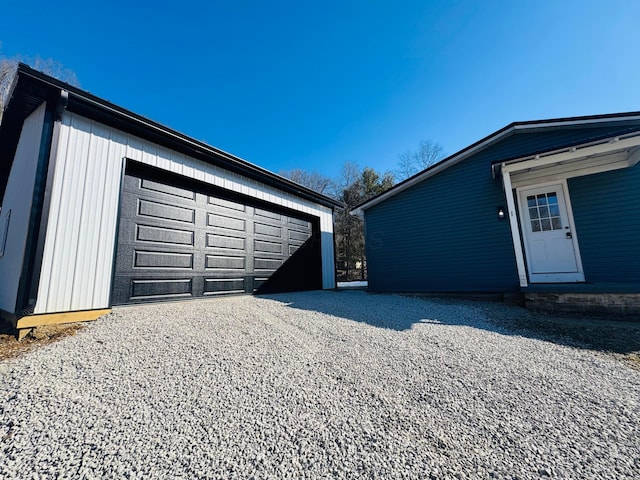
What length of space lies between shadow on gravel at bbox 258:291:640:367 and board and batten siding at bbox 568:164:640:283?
157 cm

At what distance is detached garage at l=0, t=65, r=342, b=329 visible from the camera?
118 inches

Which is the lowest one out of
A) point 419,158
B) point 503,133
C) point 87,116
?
point 87,116

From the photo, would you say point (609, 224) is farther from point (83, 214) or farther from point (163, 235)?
point (83, 214)

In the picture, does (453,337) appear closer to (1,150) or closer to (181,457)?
(181,457)

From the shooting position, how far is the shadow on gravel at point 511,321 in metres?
2.77

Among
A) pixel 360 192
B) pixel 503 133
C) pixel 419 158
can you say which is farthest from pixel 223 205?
pixel 419 158

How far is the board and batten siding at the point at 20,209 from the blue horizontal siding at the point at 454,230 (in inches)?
266

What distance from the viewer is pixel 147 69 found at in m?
6.34

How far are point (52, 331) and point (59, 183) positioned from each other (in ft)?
5.94

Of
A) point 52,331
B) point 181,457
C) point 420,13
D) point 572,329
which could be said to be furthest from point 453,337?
point 420,13

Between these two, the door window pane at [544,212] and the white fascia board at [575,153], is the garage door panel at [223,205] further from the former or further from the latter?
the door window pane at [544,212]

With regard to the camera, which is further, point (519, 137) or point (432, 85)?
point (432, 85)

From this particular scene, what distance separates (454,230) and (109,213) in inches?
270

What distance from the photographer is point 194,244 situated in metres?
4.51
